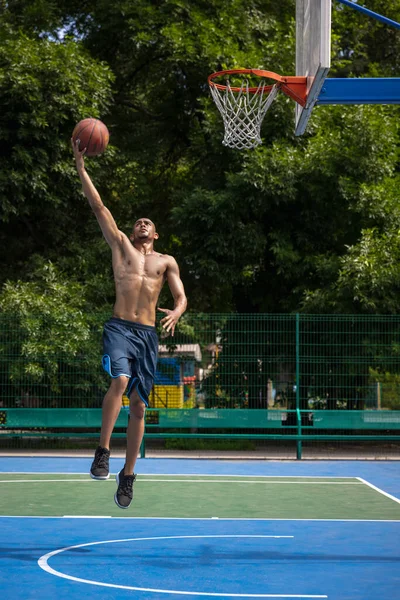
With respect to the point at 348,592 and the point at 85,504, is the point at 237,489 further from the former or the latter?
the point at 348,592

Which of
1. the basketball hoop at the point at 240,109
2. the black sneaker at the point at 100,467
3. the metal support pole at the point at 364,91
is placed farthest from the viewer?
the basketball hoop at the point at 240,109

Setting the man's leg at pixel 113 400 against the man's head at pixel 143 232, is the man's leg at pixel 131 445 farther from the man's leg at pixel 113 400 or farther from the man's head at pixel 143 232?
the man's head at pixel 143 232

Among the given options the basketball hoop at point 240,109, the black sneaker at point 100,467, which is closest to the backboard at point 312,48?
the basketball hoop at point 240,109

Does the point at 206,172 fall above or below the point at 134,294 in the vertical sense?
above

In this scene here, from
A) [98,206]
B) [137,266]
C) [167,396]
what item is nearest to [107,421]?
[137,266]

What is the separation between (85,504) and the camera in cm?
1152

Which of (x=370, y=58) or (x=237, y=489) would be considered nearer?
(x=237, y=489)

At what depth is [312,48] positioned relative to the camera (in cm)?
898

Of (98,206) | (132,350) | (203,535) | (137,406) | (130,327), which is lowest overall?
(203,535)

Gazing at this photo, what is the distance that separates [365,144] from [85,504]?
37.2ft

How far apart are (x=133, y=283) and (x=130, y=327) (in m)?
0.37

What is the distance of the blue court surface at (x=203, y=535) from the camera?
6961mm

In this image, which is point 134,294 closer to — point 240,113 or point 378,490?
point 240,113

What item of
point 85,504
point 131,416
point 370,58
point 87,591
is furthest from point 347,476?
point 370,58
